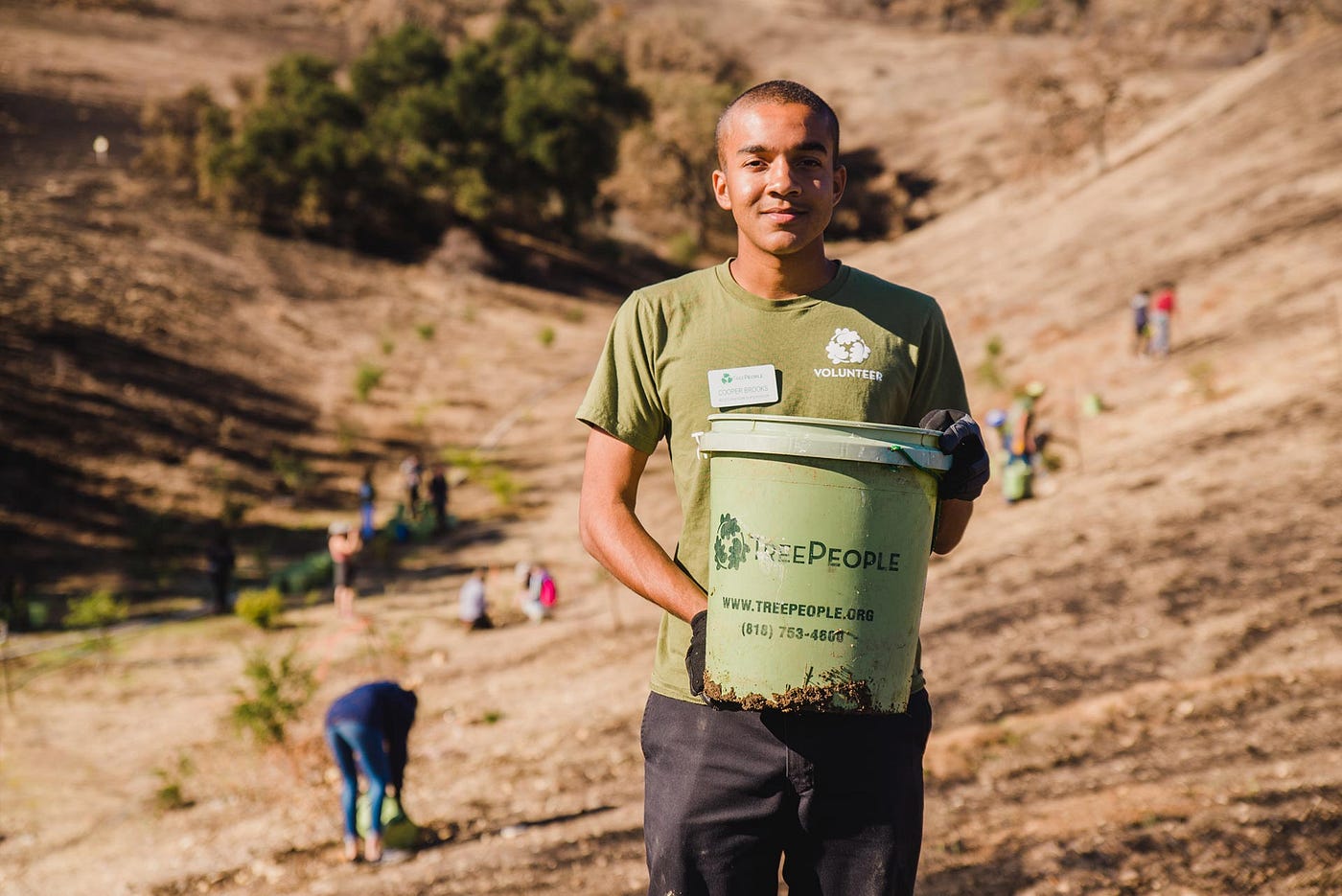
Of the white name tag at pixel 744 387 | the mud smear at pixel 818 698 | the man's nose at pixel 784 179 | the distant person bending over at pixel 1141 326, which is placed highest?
the distant person bending over at pixel 1141 326

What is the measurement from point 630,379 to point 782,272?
38 centimetres

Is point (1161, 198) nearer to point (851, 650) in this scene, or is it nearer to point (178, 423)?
point (178, 423)

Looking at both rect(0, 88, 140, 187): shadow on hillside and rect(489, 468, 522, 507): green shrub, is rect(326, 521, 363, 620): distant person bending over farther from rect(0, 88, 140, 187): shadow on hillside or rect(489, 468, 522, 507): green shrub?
rect(0, 88, 140, 187): shadow on hillside

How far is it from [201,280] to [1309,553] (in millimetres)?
28895

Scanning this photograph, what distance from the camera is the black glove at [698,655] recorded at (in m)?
2.08

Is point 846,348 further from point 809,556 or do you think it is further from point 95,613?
point 95,613

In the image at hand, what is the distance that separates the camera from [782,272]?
2.23 m

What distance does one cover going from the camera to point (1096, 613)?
10.1 m

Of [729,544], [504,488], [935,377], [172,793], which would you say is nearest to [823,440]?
[729,544]

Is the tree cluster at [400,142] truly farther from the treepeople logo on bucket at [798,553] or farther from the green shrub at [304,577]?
the treepeople logo on bucket at [798,553]

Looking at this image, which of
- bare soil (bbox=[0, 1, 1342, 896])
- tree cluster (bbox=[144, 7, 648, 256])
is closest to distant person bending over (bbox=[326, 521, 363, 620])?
bare soil (bbox=[0, 1, 1342, 896])

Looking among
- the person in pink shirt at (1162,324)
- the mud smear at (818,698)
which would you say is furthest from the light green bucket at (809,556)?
the person in pink shirt at (1162,324)

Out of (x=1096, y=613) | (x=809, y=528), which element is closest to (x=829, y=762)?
(x=809, y=528)

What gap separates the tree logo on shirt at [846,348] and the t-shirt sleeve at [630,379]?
0.35m
